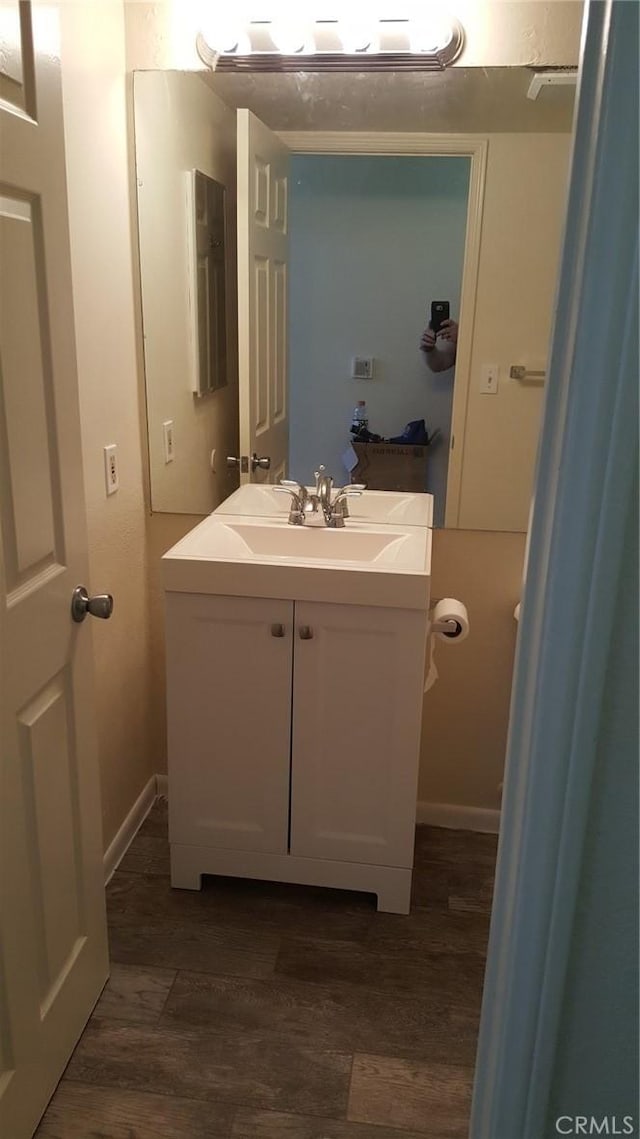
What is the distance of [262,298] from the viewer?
2107mm

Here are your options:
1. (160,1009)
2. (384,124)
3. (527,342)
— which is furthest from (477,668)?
(384,124)

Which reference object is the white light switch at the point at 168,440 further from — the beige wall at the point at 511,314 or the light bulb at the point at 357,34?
the light bulb at the point at 357,34

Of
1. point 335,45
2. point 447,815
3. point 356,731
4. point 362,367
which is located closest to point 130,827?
point 356,731

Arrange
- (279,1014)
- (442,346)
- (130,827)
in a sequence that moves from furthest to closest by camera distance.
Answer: (130,827), (442,346), (279,1014)

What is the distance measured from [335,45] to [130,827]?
79.5 inches

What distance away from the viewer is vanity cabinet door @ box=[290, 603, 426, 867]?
1.81 meters

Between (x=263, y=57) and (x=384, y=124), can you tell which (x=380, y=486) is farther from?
(x=263, y=57)

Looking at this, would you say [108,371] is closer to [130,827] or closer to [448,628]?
[448,628]

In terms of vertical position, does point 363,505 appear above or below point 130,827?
above

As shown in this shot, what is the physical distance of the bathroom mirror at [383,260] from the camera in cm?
190

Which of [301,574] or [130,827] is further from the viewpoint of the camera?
[130,827]

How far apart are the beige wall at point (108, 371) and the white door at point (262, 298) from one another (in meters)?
0.28

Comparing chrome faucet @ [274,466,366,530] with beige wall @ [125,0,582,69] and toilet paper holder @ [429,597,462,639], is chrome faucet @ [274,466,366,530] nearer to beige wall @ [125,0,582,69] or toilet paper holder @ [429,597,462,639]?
toilet paper holder @ [429,597,462,639]

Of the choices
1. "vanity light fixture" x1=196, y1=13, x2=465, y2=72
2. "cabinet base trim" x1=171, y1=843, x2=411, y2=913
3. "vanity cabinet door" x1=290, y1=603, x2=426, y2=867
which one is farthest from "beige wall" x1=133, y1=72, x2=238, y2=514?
"cabinet base trim" x1=171, y1=843, x2=411, y2=913
